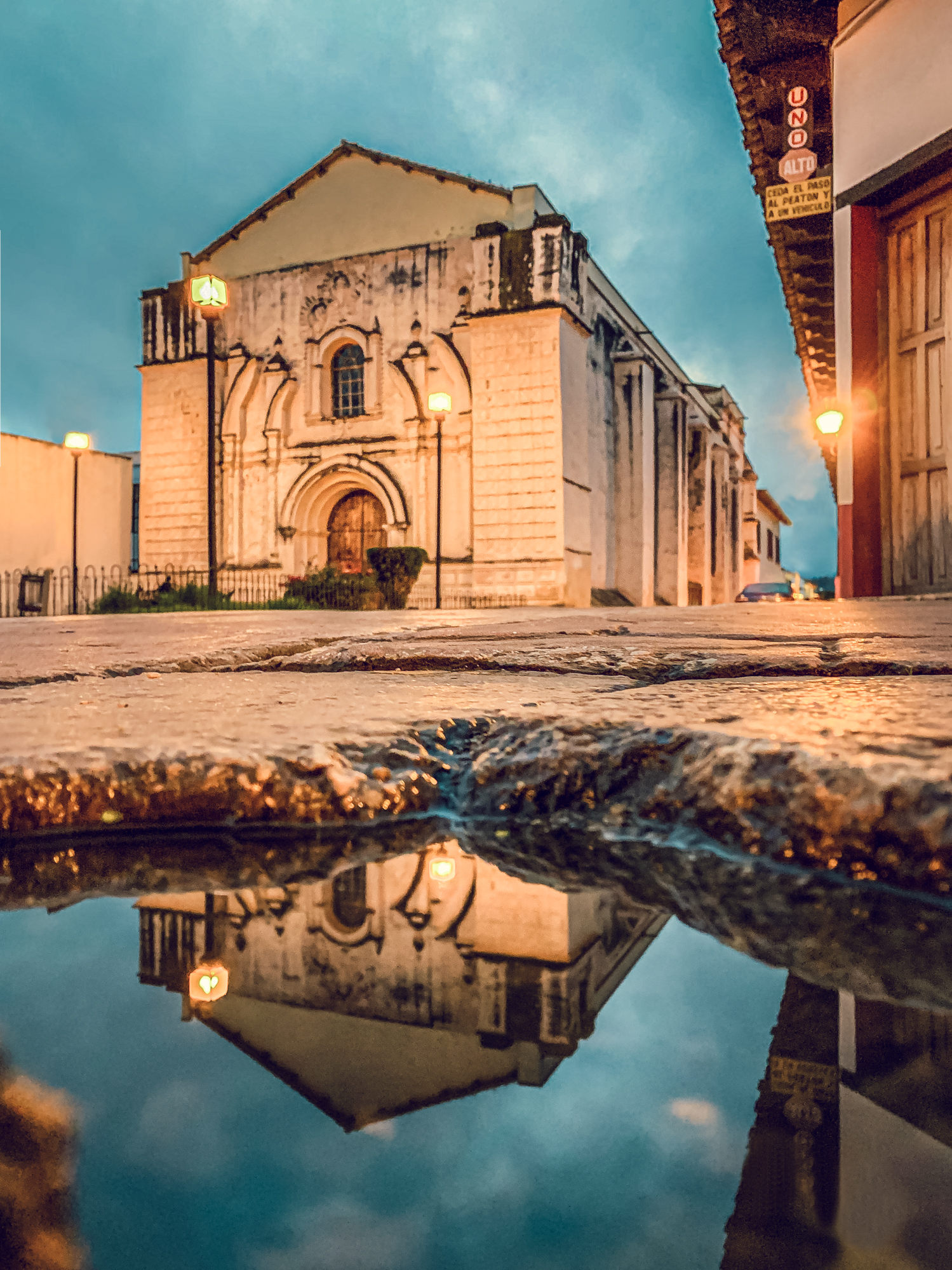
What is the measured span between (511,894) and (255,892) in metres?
0.37

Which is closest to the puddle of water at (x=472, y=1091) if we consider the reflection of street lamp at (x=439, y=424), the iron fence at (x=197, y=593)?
the iron fence at (x=197, y=593)

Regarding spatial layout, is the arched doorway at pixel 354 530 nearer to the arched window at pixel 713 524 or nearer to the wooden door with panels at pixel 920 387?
the wooden door with panels at pixel 920 387

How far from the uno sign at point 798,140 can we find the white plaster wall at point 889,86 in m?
0.74

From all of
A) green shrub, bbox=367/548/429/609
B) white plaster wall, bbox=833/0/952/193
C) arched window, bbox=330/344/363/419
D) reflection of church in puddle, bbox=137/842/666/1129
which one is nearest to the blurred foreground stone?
reflection of church in puddle, bbox=137/842/666/1129

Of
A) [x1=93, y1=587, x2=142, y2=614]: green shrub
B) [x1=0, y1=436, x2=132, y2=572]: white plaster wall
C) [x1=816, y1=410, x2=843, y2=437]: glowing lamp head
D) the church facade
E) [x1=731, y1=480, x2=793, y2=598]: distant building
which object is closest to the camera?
[x1=816, y1=410, x2=843, y2=437]: glowing lamp head

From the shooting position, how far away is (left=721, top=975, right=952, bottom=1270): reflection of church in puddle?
0.54m

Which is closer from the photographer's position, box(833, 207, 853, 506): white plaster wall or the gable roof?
box(833, 207, 853, 506): white plaster wall

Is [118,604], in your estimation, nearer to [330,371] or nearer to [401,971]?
[330,371]

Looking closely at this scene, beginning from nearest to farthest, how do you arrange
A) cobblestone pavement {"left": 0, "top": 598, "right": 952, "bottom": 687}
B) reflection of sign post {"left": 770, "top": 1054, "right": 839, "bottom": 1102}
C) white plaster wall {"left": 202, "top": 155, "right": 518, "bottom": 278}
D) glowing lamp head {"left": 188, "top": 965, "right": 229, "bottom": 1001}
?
reflection of sign post {"left": 770, "top": 1054, "right": 839, "bottom": 1102} < glowing lamp head {"left": 188, "top": 965, "right": 229, "bottom": 1001} < cobblestone pavement {"left": 0, "top": 598, "right": 952, "bottom": 687} < white plaster wall {"left": 202, "top": 155, "right": 518, "bottom": 278}

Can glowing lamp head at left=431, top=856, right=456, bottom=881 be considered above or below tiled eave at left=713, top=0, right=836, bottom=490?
below

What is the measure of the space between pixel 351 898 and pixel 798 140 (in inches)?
361

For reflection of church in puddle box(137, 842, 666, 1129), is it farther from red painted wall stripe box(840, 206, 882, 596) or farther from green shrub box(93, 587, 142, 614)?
green shrub box(93, 587, 142, 614)

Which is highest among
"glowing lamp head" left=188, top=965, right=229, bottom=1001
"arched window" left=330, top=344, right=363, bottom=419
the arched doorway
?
"arched window" left=330, top=344, right=363, bottom=419

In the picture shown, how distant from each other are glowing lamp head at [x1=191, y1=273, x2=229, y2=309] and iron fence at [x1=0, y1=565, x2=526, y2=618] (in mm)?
4179
